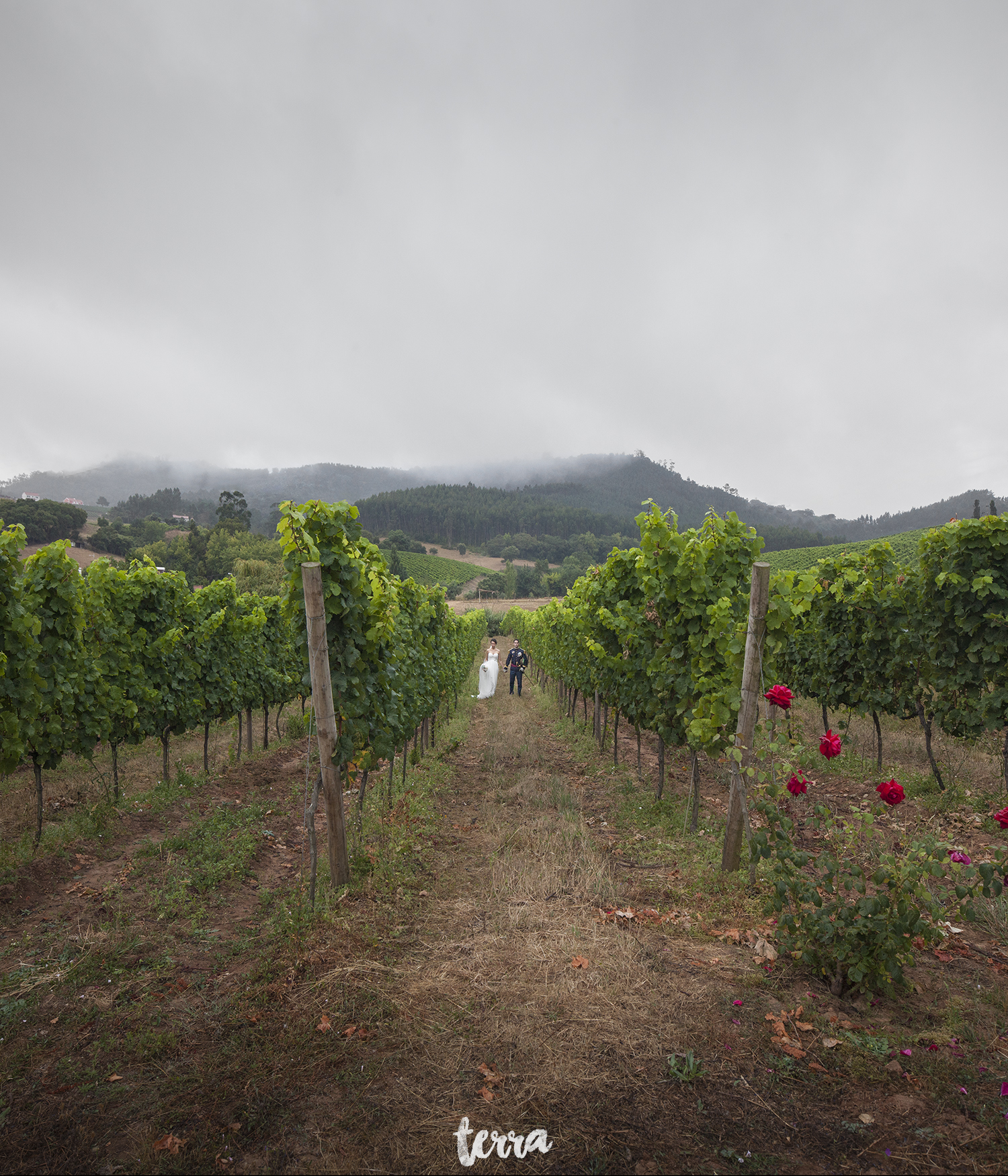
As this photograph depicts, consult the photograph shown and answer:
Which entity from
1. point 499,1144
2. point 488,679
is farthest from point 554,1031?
point 488,679

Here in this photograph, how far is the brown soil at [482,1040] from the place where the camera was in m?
2.73

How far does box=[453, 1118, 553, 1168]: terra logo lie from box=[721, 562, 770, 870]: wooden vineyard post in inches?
128

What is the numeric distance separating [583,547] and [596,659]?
398 ft

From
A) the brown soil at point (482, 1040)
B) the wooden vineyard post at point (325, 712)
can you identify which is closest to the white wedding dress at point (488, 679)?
the brown soil at point (482, 1040)

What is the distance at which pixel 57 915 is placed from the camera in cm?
530

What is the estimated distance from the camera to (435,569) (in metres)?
91.1

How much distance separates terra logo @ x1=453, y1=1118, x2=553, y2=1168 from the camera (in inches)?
106

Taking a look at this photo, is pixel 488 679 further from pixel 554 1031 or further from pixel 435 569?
pixel 435 569

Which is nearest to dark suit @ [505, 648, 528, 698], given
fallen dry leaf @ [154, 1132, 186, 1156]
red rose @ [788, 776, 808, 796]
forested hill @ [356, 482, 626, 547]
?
red rose @ [788, 776, 808, 796]

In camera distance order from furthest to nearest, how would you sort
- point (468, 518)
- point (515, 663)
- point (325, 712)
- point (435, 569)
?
point (468, 518)
point (435, 569)
point (515, 663)
point (325, 712)

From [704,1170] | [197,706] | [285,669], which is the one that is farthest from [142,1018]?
[285,669]

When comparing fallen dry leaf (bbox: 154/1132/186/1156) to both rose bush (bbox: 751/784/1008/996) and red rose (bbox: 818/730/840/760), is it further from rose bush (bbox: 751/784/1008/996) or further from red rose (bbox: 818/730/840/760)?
red rose (bbox: 818/730/840/760)

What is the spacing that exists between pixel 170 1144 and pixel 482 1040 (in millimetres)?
1618

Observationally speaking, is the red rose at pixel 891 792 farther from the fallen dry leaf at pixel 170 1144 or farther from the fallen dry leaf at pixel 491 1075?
the fallen dry leaf at pixel 170 1144
